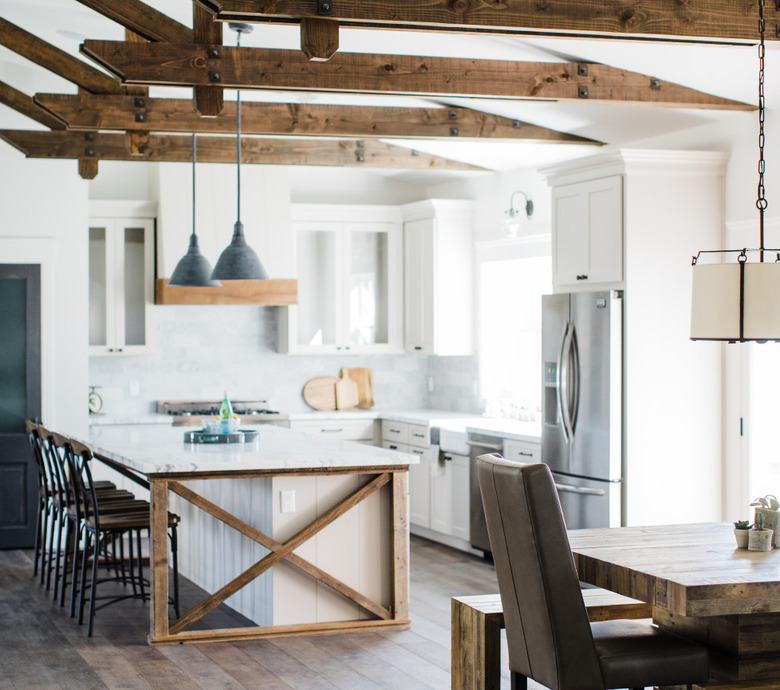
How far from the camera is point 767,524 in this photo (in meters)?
3.77

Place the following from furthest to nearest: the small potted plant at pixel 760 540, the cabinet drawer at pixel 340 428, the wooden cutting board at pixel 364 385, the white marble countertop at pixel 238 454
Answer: the wooden cutting board at pixel 364 385, the cabinet drawer at pixel 340 428, the white marble countertop at pixel 238 454, the small potted plant at pixel 760 540

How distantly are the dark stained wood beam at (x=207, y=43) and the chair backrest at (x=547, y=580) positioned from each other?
253cm

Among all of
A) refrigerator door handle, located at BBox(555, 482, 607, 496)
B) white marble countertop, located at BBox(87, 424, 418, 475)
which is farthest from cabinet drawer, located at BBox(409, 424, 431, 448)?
refrigerator door handle, located at BBox(555, 482, 607, 496)

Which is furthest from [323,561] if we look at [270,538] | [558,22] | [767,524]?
[558,22]

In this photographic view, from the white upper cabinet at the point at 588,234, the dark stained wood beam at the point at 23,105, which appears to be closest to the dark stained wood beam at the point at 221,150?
the dark stained wood beam at the point at 23,105

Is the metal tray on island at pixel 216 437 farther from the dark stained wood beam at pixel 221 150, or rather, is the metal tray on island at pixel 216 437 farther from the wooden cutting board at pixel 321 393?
the wooden cutting board at pixel 321 393

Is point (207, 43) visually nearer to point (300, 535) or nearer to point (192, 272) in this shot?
point (192, 272)

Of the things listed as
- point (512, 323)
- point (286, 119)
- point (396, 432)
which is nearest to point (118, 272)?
point (396, 432)

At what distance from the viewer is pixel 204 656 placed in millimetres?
5047

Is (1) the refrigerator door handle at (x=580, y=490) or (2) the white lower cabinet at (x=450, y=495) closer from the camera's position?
(1) the refrigerator door handle at (x=580, y=490)

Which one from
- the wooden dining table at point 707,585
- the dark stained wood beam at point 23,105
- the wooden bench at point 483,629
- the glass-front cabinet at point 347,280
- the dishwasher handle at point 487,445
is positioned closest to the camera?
the wooden dining table at point 707,585

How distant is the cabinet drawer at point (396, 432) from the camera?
836 centimetres

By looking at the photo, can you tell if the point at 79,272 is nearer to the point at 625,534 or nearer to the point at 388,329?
the point at 388,329

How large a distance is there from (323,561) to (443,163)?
373cm
